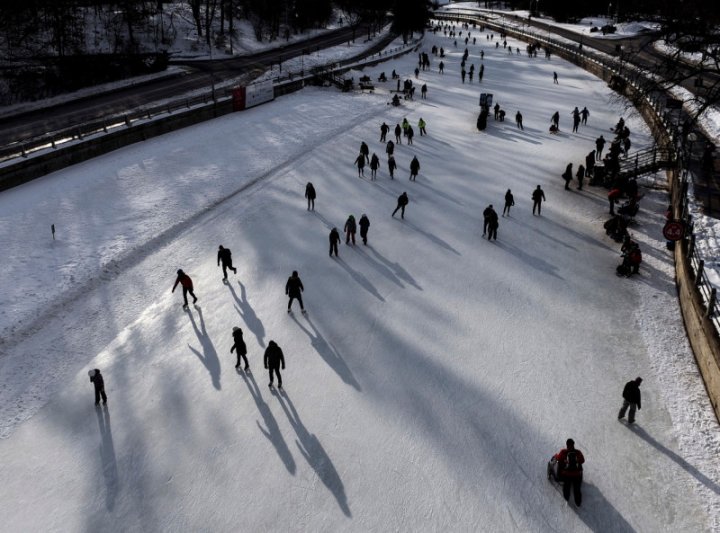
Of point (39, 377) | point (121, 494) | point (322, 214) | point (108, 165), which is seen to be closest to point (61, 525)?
point (121, 494)

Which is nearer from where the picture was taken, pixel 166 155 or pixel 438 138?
pixel 166 155

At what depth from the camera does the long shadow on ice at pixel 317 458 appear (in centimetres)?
754

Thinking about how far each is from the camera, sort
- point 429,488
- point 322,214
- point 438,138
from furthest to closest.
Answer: point 438,138, point 322,214, point 429,488

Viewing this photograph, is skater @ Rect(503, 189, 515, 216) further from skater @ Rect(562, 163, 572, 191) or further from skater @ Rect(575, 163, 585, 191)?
skater @ Rect(575, 163, 585, 191)

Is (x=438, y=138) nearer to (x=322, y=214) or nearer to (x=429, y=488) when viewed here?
(x=322, y=214)

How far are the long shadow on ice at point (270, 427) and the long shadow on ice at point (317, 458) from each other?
0.24 metres

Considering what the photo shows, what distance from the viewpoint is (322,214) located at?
1745cm

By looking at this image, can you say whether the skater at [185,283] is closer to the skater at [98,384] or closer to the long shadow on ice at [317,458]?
the skater at [98,384]

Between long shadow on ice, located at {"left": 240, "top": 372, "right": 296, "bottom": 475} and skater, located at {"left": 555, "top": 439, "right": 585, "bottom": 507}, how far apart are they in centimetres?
401

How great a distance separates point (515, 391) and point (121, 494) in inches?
269

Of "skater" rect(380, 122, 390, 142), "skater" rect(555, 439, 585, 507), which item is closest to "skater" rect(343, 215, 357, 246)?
"skater" rect(555, 439, 585, 507)

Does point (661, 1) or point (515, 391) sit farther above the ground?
point (661, 1)

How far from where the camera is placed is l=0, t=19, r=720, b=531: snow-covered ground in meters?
7.50

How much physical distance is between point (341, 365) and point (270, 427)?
2063 mm
